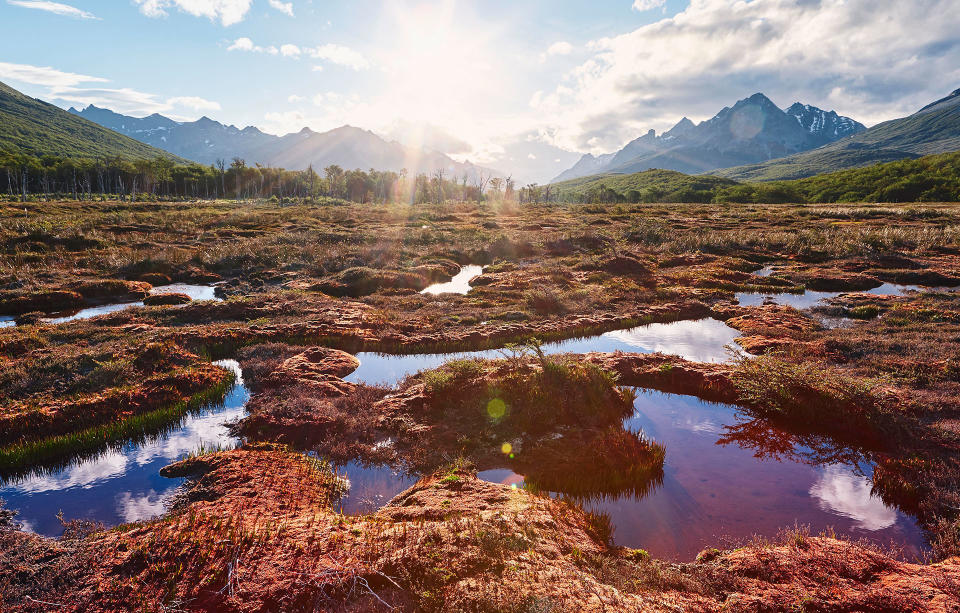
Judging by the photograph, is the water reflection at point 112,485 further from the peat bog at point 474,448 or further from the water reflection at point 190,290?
the water reflection at point 190,290

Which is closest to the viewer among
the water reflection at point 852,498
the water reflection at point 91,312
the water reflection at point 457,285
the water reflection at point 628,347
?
the water reflection at point 852,498

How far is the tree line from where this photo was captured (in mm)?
113938

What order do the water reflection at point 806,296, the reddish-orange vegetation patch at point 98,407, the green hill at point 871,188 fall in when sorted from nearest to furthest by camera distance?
1. the reddish-orange vegetation patch at point 98,407
2. the water reflection at point 806,296
3. the green hill at point 871,188

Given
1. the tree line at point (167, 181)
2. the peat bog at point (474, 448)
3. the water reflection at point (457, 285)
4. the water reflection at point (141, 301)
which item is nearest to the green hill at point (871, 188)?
the tree line at point (167, 181)

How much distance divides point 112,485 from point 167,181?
164 m

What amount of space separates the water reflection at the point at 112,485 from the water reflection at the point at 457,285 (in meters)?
19.8

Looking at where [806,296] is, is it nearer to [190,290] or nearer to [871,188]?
[190,290]

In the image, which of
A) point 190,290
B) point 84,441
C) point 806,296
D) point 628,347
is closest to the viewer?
point 84,441

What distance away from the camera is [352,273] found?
105 ft

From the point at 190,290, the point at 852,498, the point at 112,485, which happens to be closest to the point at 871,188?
the point at 852,498

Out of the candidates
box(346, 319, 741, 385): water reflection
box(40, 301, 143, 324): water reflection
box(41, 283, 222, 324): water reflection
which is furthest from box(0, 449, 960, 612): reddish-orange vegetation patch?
box(41, 283, 222, 324): water reflection

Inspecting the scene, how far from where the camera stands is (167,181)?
134000 mm

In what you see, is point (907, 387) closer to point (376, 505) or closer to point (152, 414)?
point (376, 505)

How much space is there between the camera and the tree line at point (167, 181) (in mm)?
113938
